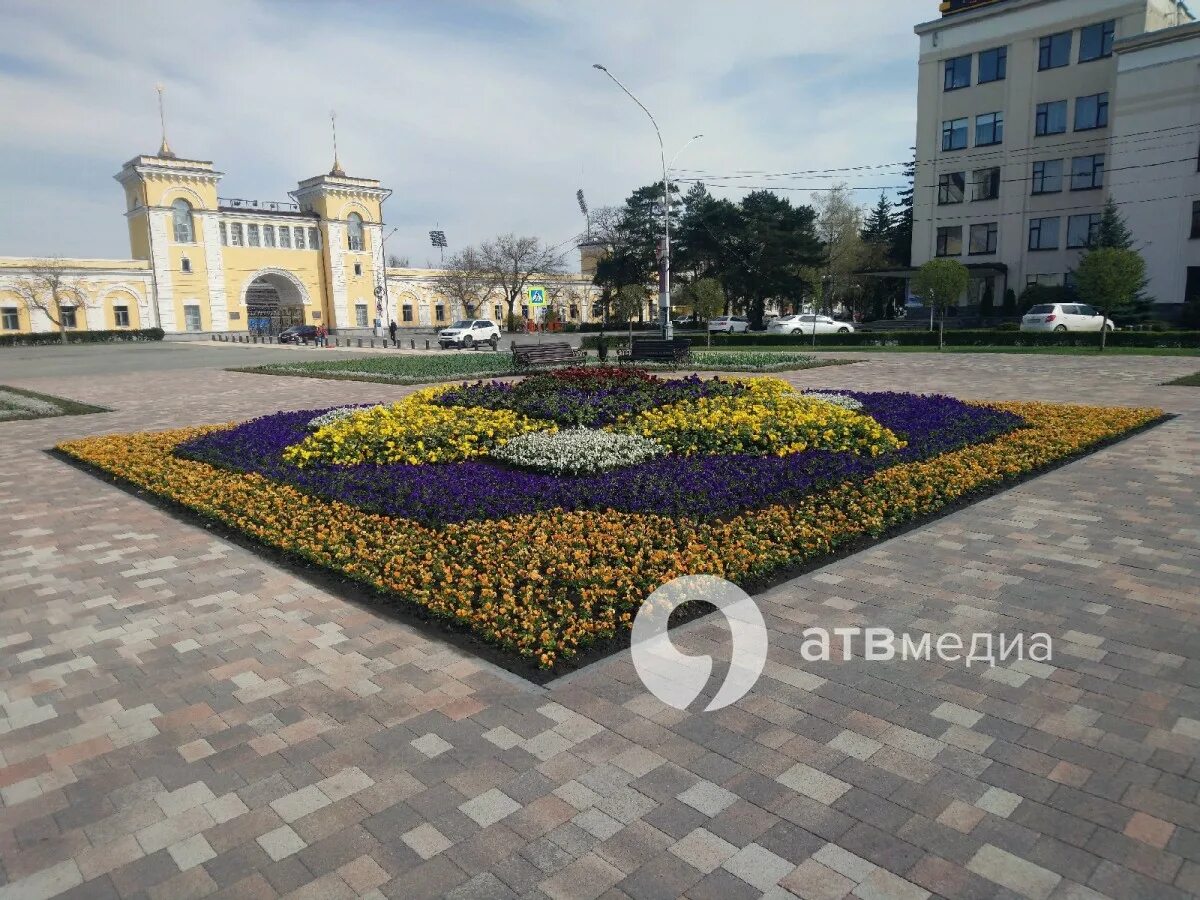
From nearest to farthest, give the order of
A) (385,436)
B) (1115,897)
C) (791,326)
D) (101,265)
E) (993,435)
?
(1115,897), (385,436), (993,435), (791,326), (101,265)

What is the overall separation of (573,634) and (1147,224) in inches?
1628

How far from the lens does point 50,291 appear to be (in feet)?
198

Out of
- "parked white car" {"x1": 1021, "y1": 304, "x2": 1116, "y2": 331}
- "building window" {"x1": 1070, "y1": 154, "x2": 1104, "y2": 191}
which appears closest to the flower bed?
"parked white car" {"x1": 1021, "y1": 304, "x2": 1116, "y2": 331}

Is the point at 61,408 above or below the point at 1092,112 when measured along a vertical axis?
below

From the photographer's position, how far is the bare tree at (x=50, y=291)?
59.4m

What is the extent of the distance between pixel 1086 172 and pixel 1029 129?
138 inches

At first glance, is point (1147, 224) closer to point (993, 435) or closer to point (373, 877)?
point (993, 435)

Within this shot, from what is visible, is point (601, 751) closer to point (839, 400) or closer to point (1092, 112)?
point (839, 400)

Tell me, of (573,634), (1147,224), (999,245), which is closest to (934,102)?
(999,245)

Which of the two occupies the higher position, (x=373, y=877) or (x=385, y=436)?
(x=385, y=436)

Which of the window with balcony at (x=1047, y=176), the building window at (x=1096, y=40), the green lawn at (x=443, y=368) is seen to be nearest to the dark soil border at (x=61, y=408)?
the green lawn at (x=443, y=368)

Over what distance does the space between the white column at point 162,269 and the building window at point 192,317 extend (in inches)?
35.9

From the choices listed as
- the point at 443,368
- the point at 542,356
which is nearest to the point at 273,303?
the point at 443,368

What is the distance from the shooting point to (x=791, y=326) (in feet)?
129
